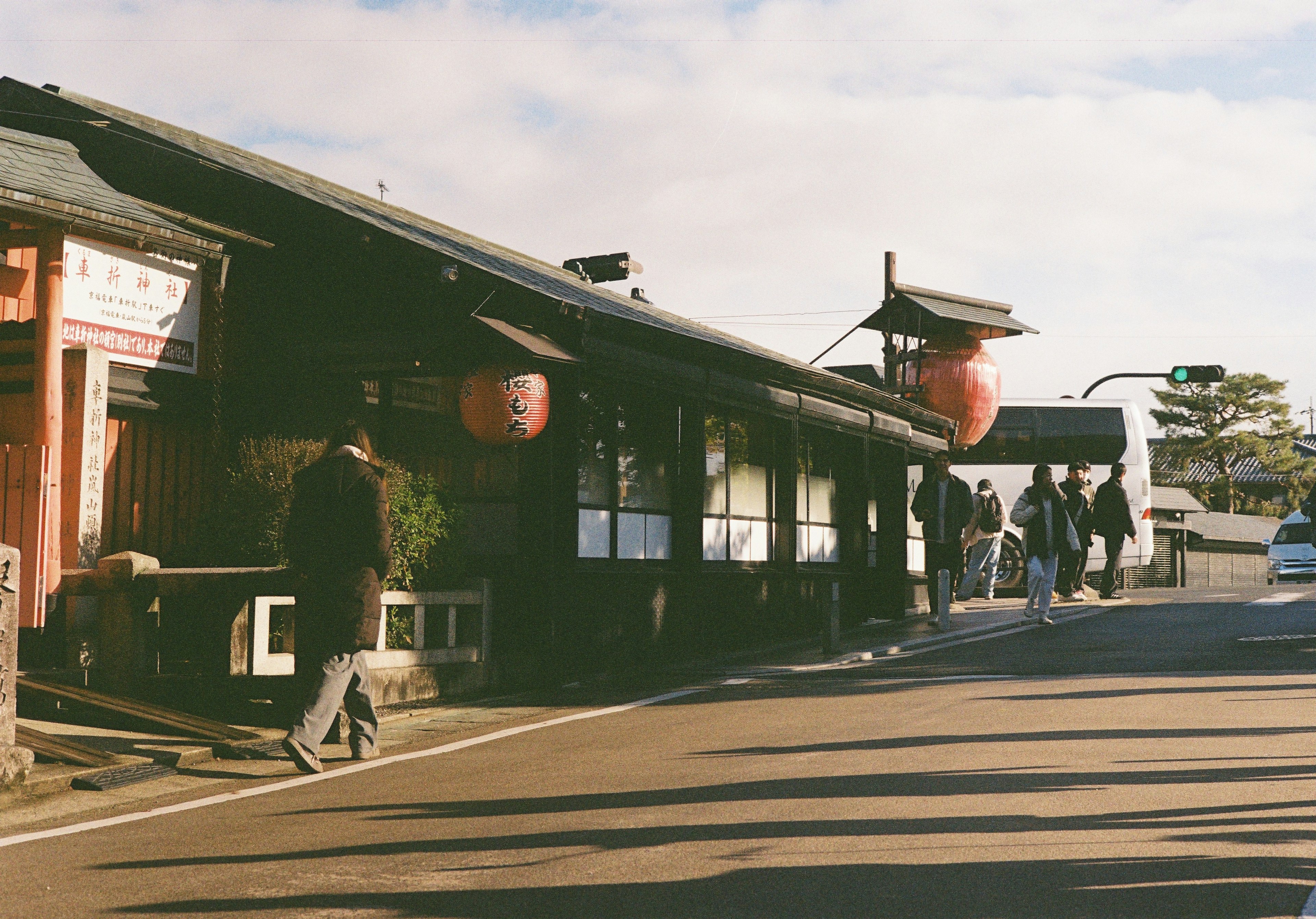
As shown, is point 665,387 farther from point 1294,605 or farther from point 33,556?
point 1294,605

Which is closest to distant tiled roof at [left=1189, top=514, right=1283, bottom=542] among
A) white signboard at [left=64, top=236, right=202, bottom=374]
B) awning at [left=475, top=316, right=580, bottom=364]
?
awning at [left=475, top=316, right=580, bottom=364]

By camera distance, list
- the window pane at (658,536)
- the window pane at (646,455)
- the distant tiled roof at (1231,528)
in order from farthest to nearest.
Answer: the distant tiled roof at (1231,528) < the window pane at (658,536) < the window pane at (646,455)

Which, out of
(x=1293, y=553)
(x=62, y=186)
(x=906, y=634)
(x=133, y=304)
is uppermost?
(x=62, y=186)

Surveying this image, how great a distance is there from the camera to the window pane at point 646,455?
13406 mm

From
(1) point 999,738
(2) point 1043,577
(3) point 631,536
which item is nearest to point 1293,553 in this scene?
(2) point 1043,577

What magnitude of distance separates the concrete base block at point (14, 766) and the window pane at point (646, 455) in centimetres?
727

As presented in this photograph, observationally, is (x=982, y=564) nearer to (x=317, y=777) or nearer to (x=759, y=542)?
(x=759, y=542)

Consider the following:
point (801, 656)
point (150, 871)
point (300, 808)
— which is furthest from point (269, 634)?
point (801, 656)

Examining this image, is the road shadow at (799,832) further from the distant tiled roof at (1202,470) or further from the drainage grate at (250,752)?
the distant tiled roof at (1202,470)

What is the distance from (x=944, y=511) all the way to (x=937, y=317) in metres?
6.11

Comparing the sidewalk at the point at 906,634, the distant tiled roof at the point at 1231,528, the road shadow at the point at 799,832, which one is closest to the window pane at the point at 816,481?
the sidewalk at the point at 906,634

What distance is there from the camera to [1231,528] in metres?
45.1

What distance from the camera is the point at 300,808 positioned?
19.6 ft

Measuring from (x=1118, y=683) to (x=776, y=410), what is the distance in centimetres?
657
